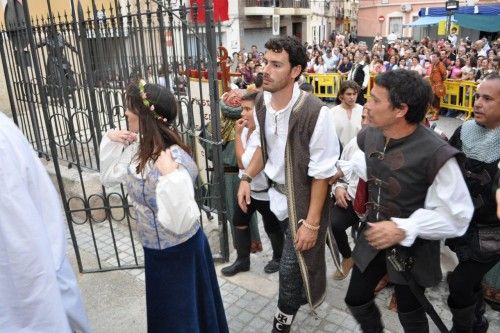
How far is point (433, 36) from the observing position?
111ft

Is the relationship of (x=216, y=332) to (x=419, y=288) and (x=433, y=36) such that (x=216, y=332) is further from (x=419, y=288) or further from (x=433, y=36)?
(x=433, y=36)

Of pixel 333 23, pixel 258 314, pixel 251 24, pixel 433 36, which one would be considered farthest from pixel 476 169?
pixel 333 23

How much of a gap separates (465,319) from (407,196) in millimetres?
952

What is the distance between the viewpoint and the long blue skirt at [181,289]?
236 cm

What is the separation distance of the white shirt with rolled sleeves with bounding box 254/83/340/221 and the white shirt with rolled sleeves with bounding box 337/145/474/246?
556mm

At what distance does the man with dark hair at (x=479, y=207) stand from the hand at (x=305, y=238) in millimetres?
815

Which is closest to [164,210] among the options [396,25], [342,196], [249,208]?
[249,208]

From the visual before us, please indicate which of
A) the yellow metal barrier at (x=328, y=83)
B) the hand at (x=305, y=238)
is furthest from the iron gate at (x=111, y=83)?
the yellow metal barrier at (x=328, y=83)

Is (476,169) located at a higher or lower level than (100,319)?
higher

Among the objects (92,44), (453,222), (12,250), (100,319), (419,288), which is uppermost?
(92,44)

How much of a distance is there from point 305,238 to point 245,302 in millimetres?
1038

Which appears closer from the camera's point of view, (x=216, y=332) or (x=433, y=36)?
(x=216, y=332)

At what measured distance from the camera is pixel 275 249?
12.0ft

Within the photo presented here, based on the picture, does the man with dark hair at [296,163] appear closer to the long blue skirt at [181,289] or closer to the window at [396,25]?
the long blue skirt at [181,289]
